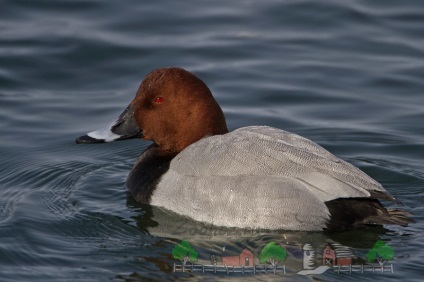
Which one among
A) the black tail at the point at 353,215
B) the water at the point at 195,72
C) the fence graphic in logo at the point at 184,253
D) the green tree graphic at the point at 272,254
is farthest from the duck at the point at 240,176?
the fence graphic in logo at the point at 184,253

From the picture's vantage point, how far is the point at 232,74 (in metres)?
10.7

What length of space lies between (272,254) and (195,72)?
4.72m

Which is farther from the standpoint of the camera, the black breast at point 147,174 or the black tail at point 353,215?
the black breast at point 147,174

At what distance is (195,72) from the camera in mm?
10711

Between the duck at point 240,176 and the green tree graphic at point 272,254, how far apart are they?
0.23 m

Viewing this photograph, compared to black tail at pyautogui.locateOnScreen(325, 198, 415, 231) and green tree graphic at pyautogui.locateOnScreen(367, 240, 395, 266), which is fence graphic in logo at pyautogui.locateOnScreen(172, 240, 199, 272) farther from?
green tree graphic at pyautogui.locateOnScreen(367, 240, 395, 266)

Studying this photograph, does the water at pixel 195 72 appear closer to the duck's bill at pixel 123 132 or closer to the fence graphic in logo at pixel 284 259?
the fence graphic in logo at pixel 284 259

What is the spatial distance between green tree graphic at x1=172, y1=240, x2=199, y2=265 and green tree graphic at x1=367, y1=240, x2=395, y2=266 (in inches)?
46.6

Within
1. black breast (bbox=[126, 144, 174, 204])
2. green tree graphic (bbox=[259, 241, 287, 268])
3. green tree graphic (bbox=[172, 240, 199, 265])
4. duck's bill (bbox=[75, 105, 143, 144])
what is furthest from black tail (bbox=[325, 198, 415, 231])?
duck's bill (bbox=[75, 105, 143, 144])

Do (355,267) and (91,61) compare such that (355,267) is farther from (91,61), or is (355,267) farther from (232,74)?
(91,61)

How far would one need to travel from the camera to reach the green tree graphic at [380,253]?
620 cm

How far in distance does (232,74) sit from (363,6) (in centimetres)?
272

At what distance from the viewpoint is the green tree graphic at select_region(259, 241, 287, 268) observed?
618 cm

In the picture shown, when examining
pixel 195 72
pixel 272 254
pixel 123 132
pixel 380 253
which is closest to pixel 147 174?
pixel 123 132
